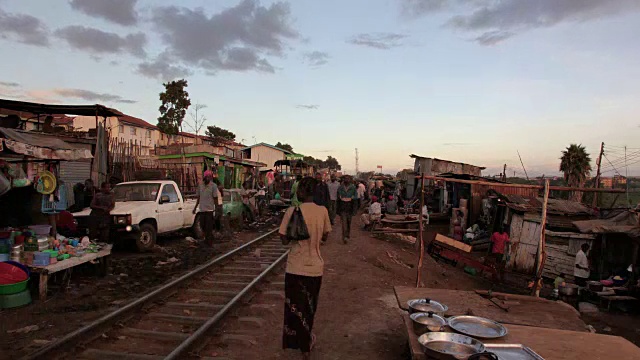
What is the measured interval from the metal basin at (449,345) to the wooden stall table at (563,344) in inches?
4.0

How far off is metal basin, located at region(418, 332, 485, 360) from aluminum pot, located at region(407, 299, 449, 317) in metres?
0.84

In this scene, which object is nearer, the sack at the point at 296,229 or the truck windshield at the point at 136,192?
the sack at the point at 296,229

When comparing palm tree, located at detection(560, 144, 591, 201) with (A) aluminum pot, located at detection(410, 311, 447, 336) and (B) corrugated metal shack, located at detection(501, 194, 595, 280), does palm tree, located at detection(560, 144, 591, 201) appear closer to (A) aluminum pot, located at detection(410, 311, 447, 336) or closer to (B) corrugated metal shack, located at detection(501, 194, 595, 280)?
(B) corrugated metal shack, located at detection(501, 194, 595, 280)

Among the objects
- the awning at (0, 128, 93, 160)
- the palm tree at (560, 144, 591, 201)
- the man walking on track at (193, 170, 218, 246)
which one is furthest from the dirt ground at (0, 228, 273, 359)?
the palm tree at (560, 144, 591, 201)

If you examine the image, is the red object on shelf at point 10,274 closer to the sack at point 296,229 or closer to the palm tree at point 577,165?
the sack at point 296,229

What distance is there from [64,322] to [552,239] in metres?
15.2

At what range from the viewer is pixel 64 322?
19.8ft

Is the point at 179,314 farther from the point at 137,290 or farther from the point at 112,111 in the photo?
the point at 112,111

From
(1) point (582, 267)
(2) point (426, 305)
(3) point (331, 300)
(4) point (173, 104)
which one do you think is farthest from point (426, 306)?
(4) point (173, 104)

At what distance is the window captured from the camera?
40.4ft

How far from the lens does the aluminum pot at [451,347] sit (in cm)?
356

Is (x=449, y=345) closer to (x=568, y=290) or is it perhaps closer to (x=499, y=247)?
(x=568, y=290)

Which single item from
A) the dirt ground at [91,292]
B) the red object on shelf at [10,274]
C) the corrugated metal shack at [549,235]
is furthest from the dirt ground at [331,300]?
the corrugated metal shack at [549,235]

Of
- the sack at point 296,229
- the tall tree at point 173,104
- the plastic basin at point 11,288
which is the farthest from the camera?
the tall tree at point 173,104
